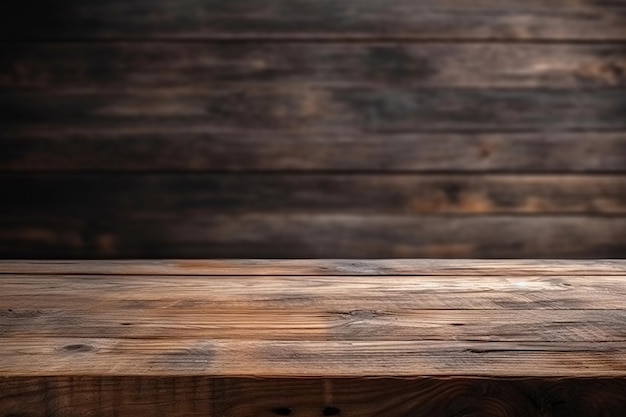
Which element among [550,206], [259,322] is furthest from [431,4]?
[259,322]

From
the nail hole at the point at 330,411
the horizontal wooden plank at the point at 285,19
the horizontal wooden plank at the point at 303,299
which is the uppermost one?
the horizontal wooden plank at the point at 285,19

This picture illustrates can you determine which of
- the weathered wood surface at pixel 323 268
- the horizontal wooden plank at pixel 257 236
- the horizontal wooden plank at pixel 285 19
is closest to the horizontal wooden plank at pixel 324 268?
the weathered wood surface at pixel 323 268

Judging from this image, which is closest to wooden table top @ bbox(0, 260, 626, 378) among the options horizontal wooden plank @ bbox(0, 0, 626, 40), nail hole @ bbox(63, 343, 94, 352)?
nail hole @ bbox(63, 343, 94, 352)

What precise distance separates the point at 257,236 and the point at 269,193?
0.38 feet

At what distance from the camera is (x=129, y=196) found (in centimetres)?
176

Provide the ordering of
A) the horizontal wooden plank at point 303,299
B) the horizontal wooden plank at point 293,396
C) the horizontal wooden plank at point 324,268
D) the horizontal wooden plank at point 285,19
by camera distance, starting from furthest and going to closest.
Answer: the horizontal wooden plank at point 285,19
the horizontal wooden plank at point 324,268
the horizontal wooden plank at point 303,299
the horizontal wooden plank at point 293,396

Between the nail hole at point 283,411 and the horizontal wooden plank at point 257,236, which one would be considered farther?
the horizontal wooden plank at point 257,236

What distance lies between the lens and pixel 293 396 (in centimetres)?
45

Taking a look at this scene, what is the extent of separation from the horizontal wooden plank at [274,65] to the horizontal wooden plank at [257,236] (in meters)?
0.34

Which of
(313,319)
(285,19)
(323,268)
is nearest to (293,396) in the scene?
(313,319)

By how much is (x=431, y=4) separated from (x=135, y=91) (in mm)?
795

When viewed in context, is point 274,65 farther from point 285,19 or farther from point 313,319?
point 313,319

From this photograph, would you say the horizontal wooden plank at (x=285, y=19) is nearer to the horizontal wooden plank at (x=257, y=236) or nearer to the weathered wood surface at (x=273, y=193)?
the weathered wood surface at (x=273, y=193)

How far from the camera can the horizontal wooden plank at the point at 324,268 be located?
808mm
